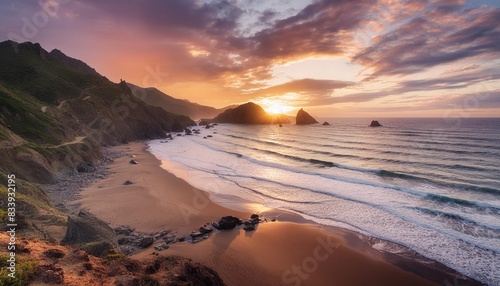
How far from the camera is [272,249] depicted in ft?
52.7

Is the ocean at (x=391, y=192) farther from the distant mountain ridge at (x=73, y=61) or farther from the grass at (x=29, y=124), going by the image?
the distant mountain ridge at (x=73, y=61)

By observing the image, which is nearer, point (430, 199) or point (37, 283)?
point (37, 283)

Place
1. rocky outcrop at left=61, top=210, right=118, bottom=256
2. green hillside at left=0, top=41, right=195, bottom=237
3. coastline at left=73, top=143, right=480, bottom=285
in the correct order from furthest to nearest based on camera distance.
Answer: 1. green hillside at left=0, top=41, right=195, bottom=237
2. coastline at left=73, top=143, right=480, bottom=285
3. rocky outcrop at left=61, top=210, right=118, bottom=256

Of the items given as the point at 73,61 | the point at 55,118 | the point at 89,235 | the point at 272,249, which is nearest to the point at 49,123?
the point at 55,118

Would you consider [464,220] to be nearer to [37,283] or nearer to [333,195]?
[333,195]

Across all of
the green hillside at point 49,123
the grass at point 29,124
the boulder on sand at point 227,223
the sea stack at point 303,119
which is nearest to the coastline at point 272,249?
the boulder on sand at point 227,223

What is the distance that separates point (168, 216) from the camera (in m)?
20.6

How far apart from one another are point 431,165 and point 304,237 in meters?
31.1

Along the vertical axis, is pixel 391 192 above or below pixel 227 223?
above

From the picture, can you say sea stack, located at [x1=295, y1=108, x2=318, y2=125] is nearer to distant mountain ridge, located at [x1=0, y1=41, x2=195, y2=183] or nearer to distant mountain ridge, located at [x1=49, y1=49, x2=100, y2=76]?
distant mountain ridge, located at [x1=0, y1=41, x2=195, y2=183]

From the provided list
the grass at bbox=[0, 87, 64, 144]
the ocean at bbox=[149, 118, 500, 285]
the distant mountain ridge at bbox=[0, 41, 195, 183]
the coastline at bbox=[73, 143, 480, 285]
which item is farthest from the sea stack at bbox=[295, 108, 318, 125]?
the coastline at bbox=[73, 143, 480, 285]

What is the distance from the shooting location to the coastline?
1337 cm

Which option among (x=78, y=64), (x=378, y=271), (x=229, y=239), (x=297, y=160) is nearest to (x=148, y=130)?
(x=297, y=160)

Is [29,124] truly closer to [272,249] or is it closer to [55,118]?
[55,118]
